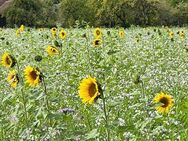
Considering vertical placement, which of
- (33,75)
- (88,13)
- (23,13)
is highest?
(33,75)

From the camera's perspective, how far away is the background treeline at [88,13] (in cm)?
3444

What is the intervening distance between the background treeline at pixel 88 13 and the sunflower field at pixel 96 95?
1985cm

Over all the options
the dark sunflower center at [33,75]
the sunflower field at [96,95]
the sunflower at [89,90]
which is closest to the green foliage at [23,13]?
the sunflower field at [96,95]

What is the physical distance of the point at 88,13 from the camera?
126 ft

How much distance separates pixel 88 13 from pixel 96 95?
3545cm

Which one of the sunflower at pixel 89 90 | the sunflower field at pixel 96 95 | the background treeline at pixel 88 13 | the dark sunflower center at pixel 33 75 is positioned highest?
the sunflower at pixel 89 90

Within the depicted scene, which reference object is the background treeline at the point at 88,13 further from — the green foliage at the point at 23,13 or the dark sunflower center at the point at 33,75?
the dark sunflower center at the point at 33,75

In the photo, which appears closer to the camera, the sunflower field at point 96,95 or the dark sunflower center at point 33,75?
the sunflower field at point 96,95

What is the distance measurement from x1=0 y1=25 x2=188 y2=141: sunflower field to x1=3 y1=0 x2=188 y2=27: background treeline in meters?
19.8

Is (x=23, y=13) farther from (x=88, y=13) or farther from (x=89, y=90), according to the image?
(x=89, y=90)

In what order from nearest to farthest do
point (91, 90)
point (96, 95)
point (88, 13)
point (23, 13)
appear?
point (96, 95) < point (91, 90) < point (23, 13) < point (88, 13)

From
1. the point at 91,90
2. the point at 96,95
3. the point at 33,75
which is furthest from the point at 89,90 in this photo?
the point at 33,75

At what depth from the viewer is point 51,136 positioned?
3.92m

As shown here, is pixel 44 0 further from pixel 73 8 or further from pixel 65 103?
pixel 65 103
